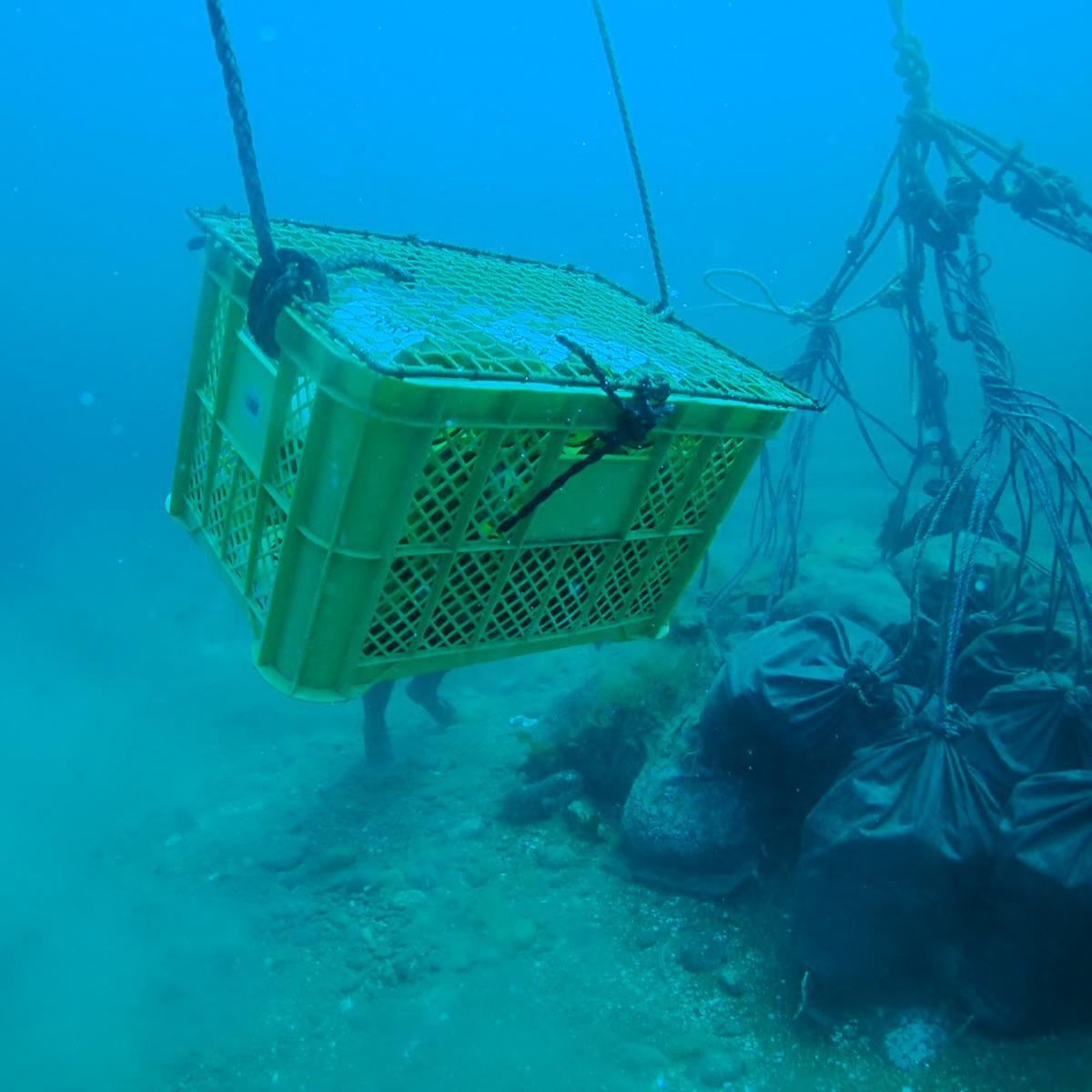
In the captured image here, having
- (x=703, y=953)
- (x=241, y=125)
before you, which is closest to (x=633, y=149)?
(x=241, y=125)

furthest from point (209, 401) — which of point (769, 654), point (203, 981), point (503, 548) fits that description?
point (203, 981)

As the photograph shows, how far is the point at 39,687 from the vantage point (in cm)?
1028

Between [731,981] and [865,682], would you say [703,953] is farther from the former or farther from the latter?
[865,682]

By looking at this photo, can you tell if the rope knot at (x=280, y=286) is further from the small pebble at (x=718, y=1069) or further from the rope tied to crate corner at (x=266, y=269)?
the small pebble at (x=718, y=1069)

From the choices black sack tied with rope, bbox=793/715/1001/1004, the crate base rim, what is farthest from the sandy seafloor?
the crate base rim

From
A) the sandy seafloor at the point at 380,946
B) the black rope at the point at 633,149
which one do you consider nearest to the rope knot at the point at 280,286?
the black rope at the point at 633,149

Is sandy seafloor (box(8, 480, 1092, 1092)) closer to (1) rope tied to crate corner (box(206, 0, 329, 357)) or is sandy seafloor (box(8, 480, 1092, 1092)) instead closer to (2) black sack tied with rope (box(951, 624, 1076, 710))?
(2) black sack tied with rope (box(951, 624, 1076, 710))

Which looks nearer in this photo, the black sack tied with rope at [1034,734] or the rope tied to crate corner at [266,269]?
the rope tied to crate corner at [266,269]

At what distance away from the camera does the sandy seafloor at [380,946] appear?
3152mm

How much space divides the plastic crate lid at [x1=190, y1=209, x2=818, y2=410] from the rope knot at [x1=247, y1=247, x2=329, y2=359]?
0.17 feet

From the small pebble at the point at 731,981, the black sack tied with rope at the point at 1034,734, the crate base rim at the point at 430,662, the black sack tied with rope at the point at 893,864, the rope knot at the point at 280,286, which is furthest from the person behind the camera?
the small pebble at the point at 731,981

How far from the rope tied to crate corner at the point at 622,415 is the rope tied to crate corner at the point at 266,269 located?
503 mm

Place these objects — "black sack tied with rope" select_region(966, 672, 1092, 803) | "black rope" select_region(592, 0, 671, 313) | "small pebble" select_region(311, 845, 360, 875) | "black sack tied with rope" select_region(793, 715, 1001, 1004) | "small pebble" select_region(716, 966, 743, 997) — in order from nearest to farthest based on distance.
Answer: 1. "black rope" select_region(592, 0, 671, 313)
2. "black sack tied with rope" select_region(793, 715, 1001, 1004)
3. "black sack tied with rope" select_region(966, 672, 1092, 803)
4. "small pebble" select_region(716, 966, 743, 997)
5. "small pebble" select_region(311, 845, 360, 875)

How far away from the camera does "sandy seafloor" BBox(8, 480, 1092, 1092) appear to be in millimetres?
3152
